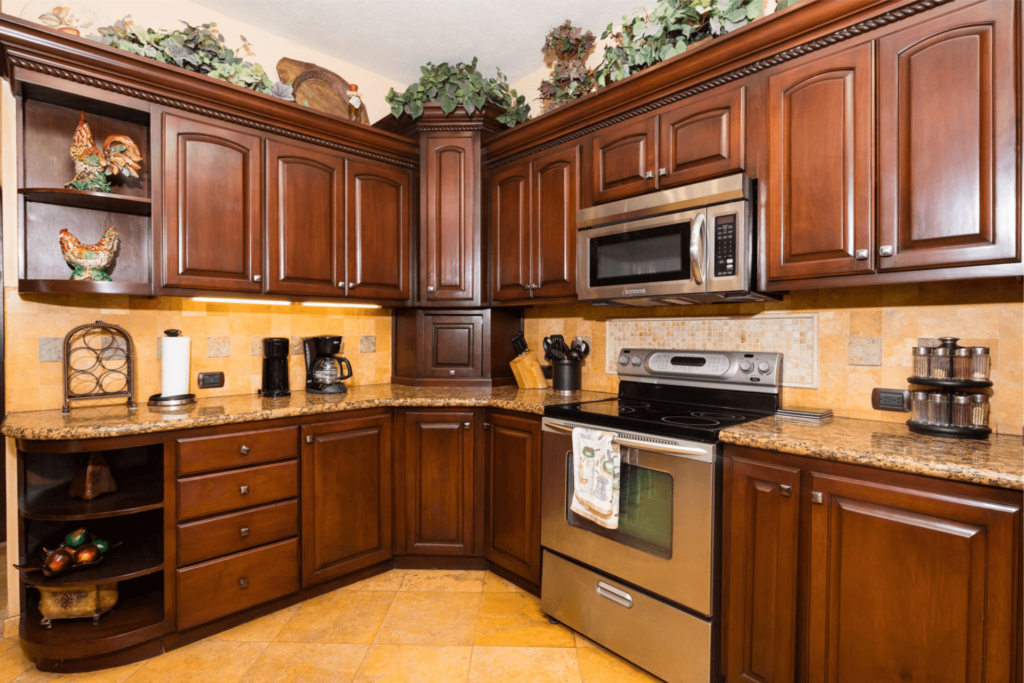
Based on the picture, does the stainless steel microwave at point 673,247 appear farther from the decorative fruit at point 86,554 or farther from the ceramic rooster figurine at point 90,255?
the decorative fruit at point 86,554

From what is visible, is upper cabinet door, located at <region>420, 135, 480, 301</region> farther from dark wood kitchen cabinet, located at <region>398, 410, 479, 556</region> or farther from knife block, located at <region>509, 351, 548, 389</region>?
dark wood kitchen cabinet, located at <region>398, 410, 479, 556</region>

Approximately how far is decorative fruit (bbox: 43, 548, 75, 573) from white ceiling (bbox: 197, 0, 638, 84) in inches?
105

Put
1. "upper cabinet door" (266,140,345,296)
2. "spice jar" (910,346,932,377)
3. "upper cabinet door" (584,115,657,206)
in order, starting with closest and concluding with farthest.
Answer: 1. "spice jar" (910,346,932,377)
2. "upper cabinet door" (584,115,657,206)
3. "upper cabinet door" (266,140,345,296)

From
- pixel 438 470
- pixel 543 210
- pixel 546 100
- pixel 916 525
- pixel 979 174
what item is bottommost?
pixel 438 470

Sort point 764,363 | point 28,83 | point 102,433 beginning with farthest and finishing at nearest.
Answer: point 764,363 → point 28,83 → point 102,433

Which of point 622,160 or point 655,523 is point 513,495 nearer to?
point 655,523

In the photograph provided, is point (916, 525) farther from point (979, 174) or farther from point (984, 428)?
point (979, 174)

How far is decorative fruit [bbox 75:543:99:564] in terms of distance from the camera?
6.42 feet

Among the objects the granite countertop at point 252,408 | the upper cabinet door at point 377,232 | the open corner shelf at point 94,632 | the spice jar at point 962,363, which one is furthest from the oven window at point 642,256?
the open corner shelf at point 94,632

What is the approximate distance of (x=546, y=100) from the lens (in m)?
2.74

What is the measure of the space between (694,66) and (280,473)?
8.09 ft

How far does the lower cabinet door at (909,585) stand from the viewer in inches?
48.4

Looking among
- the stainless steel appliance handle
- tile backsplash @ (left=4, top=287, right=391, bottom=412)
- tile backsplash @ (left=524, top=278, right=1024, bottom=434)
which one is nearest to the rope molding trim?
the stainless steel appliance handle

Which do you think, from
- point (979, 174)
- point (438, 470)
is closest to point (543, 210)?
point (438, 470)
